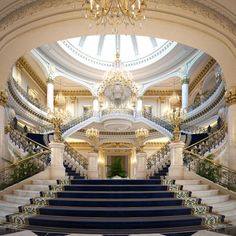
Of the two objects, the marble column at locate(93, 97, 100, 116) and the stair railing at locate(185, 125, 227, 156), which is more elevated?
the marble column at locate(93, 97, 100, 116)

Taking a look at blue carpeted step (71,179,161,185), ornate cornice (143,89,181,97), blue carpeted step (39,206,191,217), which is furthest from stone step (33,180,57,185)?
ornate cornice (143,89,181,97)

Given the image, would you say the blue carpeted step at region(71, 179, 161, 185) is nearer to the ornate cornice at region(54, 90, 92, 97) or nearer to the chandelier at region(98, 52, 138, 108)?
the chandelier at region(98, 52, 138, 108)

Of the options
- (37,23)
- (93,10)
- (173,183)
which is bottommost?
(173,183)

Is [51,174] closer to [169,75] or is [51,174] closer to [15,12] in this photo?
[15,12]

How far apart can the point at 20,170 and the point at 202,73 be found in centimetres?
1502

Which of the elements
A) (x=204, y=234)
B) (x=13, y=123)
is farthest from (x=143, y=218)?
(x=13, y=123)

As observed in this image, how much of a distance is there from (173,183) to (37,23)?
19.6 ft

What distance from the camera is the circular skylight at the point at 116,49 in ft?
64.6

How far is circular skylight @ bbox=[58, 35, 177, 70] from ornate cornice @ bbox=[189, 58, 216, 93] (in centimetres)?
301

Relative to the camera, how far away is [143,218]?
4633mm

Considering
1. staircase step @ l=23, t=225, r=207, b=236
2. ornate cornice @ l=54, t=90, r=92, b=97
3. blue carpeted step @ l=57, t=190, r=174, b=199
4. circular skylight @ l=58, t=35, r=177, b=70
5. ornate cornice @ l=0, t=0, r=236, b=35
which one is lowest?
staircase step @ l=23, t=225, r=207, b=236

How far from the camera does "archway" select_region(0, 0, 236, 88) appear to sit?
7.36 metres

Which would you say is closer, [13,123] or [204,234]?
[204,234]

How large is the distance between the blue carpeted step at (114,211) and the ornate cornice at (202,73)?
13.7m
